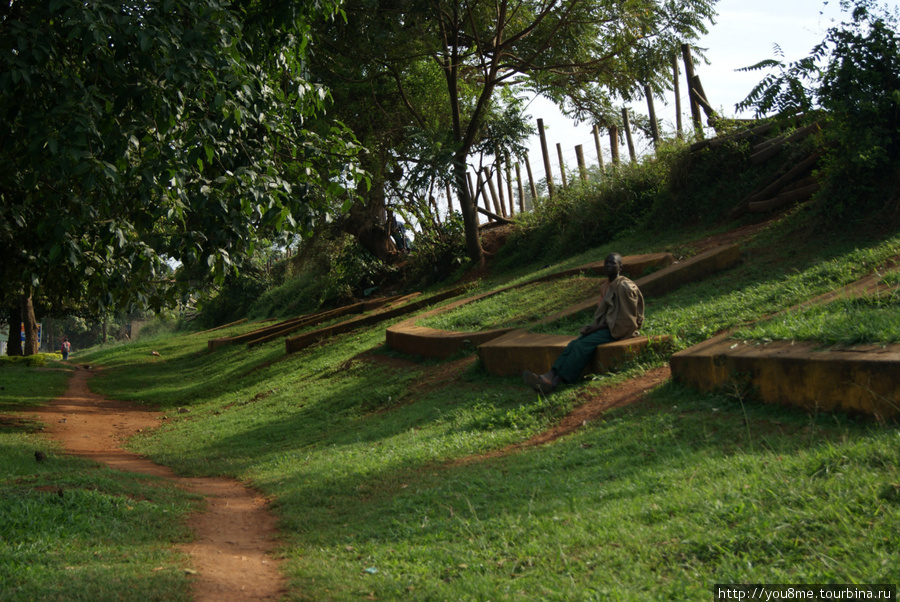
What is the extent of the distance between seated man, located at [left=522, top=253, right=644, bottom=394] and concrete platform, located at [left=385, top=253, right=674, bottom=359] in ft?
7.19

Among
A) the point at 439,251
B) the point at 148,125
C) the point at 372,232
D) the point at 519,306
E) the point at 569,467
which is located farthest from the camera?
the point at 372,232

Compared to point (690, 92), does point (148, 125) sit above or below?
below

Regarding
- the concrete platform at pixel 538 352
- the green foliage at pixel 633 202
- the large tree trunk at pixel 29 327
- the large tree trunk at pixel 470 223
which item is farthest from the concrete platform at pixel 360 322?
the large tree trunk at pixel 29 327

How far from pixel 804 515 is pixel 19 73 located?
220 inches

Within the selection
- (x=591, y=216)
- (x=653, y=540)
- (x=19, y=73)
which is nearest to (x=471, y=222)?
(x=591, y=216)

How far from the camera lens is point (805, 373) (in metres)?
4.79

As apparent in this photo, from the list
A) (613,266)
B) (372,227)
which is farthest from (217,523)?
(372,227)

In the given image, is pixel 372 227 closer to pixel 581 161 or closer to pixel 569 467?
pixel 581 161

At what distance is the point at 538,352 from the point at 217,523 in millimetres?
3979

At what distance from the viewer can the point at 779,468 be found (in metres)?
3.85

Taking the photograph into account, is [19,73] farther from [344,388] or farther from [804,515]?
[344,388]

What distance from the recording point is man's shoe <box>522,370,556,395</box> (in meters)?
7.23

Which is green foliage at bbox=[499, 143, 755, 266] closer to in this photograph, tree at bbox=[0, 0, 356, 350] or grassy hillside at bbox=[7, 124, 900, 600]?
grassy hillside at bbox=[7, 124, 900, 600]

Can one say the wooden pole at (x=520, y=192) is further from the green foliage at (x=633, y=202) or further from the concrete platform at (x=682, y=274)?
the concrete platform at (x=682, y=274)
